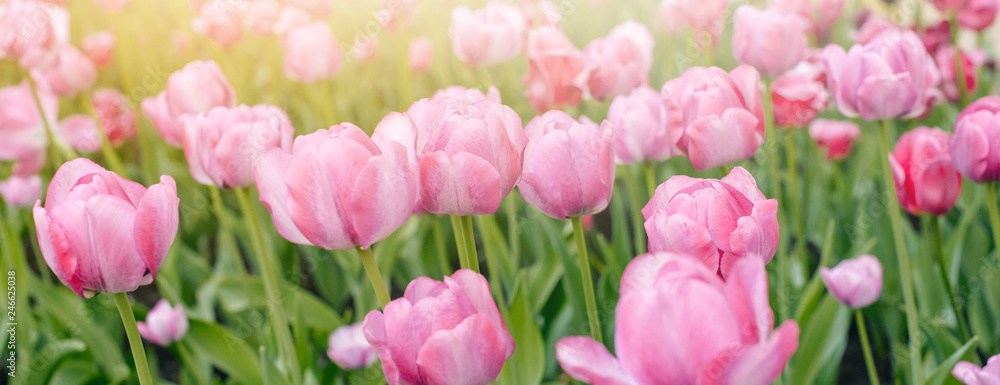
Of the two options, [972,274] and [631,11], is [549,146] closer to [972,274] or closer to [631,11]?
[972,274]

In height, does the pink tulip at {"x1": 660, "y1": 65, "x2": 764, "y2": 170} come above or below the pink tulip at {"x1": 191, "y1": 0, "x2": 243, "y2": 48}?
above

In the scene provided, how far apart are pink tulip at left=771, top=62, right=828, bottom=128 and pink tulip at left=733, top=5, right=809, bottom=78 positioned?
9 cm

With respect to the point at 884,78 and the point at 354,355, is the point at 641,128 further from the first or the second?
the point at 354,355

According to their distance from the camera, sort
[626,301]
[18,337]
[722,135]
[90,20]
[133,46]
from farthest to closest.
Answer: [90,20] → [133,46] → [18,337] → [722,135] → [626,301]

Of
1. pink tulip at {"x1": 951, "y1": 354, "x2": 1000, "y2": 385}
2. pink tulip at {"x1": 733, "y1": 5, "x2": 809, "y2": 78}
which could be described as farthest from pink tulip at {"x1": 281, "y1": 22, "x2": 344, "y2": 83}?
pink tulip at {"x1": 951, "y1": 354, "x2": 1000, "y2": 385}

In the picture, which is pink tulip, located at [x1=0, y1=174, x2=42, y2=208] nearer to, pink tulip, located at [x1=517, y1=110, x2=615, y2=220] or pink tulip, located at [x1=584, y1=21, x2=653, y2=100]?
pink tulip, located at [x1=584, y1=21, x2=653, y2=100]

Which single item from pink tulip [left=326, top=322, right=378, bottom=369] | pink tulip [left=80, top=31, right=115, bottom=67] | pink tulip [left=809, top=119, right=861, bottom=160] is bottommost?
pink tulip [left=326, top=322, right=378, bottom=369]

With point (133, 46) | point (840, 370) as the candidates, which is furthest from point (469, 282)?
point (133, 46)

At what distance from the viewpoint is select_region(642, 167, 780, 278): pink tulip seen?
0.59 metres

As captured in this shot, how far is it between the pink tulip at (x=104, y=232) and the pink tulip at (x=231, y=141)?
31 cm

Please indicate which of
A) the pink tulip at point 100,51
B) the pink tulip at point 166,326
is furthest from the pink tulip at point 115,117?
the pink tulip at point 166,326

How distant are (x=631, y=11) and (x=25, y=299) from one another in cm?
332

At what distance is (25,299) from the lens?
1.63m

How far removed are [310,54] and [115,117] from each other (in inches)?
38.4
